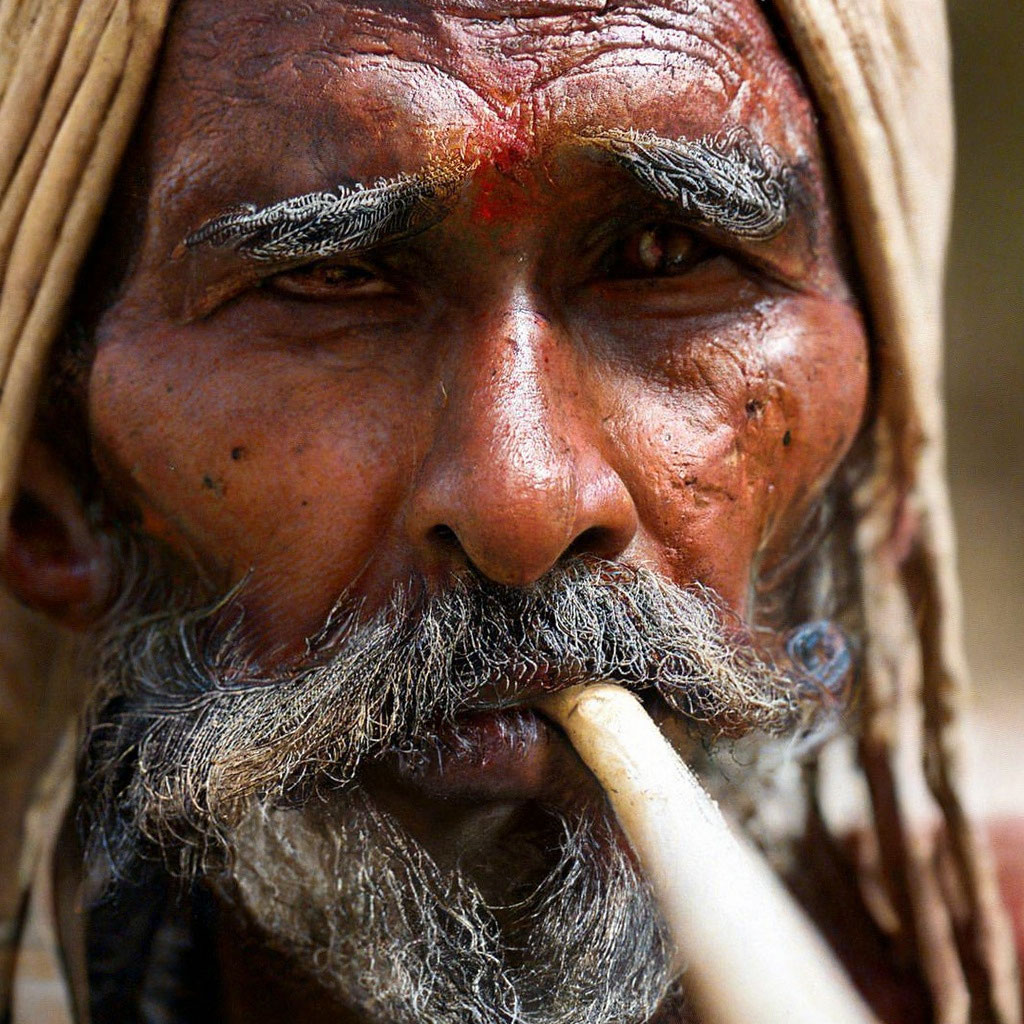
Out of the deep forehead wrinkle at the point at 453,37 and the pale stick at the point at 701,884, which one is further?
the deep forehead wrinkle at the point at 453,37

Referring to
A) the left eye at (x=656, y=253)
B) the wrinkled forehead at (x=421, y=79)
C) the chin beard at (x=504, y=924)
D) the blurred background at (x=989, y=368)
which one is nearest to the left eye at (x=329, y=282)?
the wrinkled forehead at (x=421, y=79)

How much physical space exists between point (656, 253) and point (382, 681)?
1.86 ft

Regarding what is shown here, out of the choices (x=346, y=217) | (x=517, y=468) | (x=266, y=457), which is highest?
(x=346, y=217)

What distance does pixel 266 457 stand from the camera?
4.82ft

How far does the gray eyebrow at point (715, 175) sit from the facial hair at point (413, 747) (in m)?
0.40

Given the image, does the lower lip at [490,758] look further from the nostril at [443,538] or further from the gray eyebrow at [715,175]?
the gray eyebrow at [715,175]

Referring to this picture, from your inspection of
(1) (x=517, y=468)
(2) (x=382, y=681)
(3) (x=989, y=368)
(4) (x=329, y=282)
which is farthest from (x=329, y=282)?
(3) (x=989, y=368)

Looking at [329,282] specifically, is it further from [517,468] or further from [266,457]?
[517,468]

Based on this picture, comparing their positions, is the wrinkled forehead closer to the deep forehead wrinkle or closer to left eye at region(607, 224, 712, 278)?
the deep forehead wrinkle

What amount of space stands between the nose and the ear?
0.53 metres

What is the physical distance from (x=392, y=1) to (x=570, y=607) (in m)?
0.66

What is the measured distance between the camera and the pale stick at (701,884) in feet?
3.70

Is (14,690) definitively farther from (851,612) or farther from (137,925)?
(851,612)

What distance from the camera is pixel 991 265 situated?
185 inches
